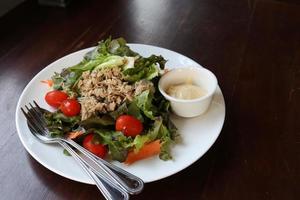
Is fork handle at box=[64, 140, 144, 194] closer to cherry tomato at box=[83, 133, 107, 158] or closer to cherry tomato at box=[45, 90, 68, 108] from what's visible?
cherry tomato at box=[83, 133, 107, 158]

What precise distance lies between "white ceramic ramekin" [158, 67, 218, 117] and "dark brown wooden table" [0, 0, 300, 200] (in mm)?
95

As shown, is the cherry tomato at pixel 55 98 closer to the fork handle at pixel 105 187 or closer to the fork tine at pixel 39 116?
the fork tine at pixel 39 116

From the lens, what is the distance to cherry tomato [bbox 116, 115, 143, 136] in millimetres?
649

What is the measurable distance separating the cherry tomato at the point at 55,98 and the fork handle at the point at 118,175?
17 centimetres

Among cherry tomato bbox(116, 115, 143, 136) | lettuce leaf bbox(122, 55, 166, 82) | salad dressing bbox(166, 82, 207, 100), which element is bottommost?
salad dressing bbox(166, 82, 207, 100)

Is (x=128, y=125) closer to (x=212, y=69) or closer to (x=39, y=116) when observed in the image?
(x=39, y=116)

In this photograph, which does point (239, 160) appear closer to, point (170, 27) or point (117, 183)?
point (117, 183)

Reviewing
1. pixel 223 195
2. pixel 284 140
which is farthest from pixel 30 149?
pixel 284 140

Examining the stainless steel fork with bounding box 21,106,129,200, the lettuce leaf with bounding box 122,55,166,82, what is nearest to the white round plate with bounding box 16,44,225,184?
the stainless steel fork with bounding box 21,106,129,200

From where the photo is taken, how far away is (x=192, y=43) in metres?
1.06

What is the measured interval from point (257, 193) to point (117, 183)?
10.4 inches

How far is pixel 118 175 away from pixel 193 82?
308mm

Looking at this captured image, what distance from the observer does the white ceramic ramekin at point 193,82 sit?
2.30 ft

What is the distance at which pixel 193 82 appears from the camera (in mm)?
786
